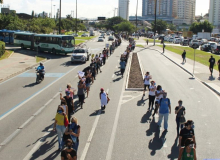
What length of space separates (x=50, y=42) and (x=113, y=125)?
31067 mm

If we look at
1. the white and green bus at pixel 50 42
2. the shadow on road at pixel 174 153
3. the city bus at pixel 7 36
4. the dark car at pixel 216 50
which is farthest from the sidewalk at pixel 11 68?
→ the dark car at pixel 216 50

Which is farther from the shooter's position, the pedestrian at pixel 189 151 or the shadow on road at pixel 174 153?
the shadow on road at pixel 174 153

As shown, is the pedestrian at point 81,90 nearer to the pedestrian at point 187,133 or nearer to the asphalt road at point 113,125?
the asphalt road at point 113,125

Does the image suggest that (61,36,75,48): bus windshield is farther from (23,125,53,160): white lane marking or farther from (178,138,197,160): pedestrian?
(178,138,197,160): pedestrian

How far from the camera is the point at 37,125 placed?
12.5 metres

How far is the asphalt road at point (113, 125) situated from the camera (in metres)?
9.73

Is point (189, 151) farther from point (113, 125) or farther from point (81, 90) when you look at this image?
point (81, 90)

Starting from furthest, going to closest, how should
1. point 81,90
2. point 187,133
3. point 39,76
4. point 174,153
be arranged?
point 39,76
point 81,90
point 174,153
point 187,133

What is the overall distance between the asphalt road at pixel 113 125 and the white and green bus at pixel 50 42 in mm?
19176

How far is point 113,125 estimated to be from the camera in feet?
40.6

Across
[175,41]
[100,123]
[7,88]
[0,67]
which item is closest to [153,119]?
[100,123]

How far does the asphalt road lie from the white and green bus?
1918cm

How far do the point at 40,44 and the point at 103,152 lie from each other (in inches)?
1416

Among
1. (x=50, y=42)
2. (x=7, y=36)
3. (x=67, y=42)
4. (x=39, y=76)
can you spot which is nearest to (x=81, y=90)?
(x=39, y=76)
